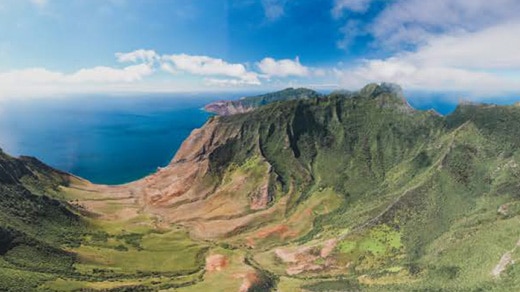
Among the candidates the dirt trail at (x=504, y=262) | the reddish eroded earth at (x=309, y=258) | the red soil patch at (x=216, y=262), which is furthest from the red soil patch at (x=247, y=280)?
the dirt trail at (x=504, y=262)

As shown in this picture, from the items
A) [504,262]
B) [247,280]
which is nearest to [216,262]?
[247,280]

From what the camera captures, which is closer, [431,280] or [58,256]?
[431,280]

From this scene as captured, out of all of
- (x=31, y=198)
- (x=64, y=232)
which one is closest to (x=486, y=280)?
(x=64, y=232)

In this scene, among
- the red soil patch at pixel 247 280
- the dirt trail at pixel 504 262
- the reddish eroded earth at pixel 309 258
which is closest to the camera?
the dirt trail at pixel 504 262

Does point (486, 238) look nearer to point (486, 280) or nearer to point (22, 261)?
point (486, 280)

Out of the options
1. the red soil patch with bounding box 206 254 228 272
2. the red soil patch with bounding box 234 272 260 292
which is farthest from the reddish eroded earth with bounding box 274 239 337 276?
the red soil patch with bounding box 206 254 228 272

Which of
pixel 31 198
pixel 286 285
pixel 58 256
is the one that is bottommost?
pixel 286 285

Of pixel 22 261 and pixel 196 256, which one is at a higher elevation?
pixel 22 261

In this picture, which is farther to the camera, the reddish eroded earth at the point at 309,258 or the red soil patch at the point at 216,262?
the reddish eroded earth at the point at 309,258

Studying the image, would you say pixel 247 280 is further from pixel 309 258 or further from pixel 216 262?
pixel 309 258

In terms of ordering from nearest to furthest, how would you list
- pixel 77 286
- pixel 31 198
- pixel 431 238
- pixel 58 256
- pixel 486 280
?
pixel 486 280 → pixel 77 286 → pixel 58 256 → pixel 431 238 → pixel 31 198

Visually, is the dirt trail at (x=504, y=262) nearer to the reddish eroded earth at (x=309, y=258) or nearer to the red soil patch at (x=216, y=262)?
the reddish eroded earth at (x=309, y=258)
